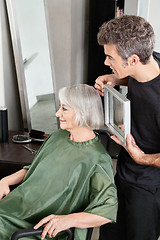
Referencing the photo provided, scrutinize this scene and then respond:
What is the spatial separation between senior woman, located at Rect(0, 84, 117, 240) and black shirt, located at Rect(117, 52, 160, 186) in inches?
4.3

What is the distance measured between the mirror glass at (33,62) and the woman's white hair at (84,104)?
112 centimetres

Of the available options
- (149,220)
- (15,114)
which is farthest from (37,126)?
(149,220)

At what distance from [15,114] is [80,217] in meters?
1.53

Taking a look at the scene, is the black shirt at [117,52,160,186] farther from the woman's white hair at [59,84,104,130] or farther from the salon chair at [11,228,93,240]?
the salon chair at [11,228,93,240]

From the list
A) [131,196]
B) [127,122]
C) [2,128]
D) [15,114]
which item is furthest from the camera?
[15,114]

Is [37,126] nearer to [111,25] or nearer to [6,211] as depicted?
[6,211]

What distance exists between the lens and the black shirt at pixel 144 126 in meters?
1.59

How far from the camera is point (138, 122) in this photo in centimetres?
167

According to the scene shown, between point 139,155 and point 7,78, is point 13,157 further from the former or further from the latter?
point 139,155

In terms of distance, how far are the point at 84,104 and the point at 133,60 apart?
32 cm

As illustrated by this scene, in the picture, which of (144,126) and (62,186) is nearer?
(144,126)

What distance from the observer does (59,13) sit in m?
3.83

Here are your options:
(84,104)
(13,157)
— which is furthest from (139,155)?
(13,157)

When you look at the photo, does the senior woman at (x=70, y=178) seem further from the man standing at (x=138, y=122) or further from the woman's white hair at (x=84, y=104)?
the man standing at (x=138, y=122)
